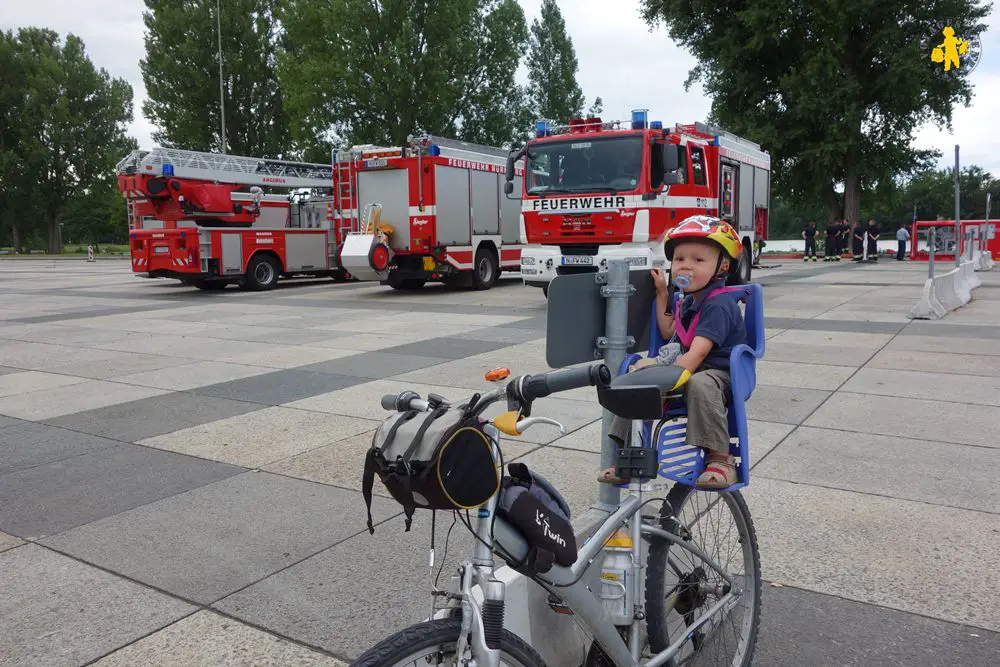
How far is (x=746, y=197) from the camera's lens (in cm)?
1858

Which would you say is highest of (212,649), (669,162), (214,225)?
(669,162)

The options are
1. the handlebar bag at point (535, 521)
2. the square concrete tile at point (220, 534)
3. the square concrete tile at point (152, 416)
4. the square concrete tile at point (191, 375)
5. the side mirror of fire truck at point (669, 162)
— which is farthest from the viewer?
the side mirror of fire truck at point (669, 162)

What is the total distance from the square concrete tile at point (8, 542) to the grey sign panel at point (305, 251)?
1750 centimetres

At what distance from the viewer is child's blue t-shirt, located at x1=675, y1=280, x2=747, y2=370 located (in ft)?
8.54

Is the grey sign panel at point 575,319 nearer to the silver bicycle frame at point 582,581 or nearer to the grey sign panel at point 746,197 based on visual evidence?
the silver bicycle frame at point 582,581

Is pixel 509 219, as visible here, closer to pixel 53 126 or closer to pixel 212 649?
pixel 212 649

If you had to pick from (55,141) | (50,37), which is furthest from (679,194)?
(50,37)

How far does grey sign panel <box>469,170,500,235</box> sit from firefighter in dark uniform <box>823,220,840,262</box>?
1598 centimetres

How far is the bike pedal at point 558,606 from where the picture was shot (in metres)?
2.11

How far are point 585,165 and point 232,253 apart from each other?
386 inches

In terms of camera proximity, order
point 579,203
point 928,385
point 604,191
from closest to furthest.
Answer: point 928,385
point 604,191
point 579,203

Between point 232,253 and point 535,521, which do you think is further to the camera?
point 232,253

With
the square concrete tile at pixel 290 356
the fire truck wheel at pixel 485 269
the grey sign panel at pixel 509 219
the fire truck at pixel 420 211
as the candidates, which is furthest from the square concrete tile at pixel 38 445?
the grey sign panel at pixel 509 219

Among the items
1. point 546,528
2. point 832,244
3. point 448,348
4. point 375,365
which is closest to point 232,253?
point 448,348
